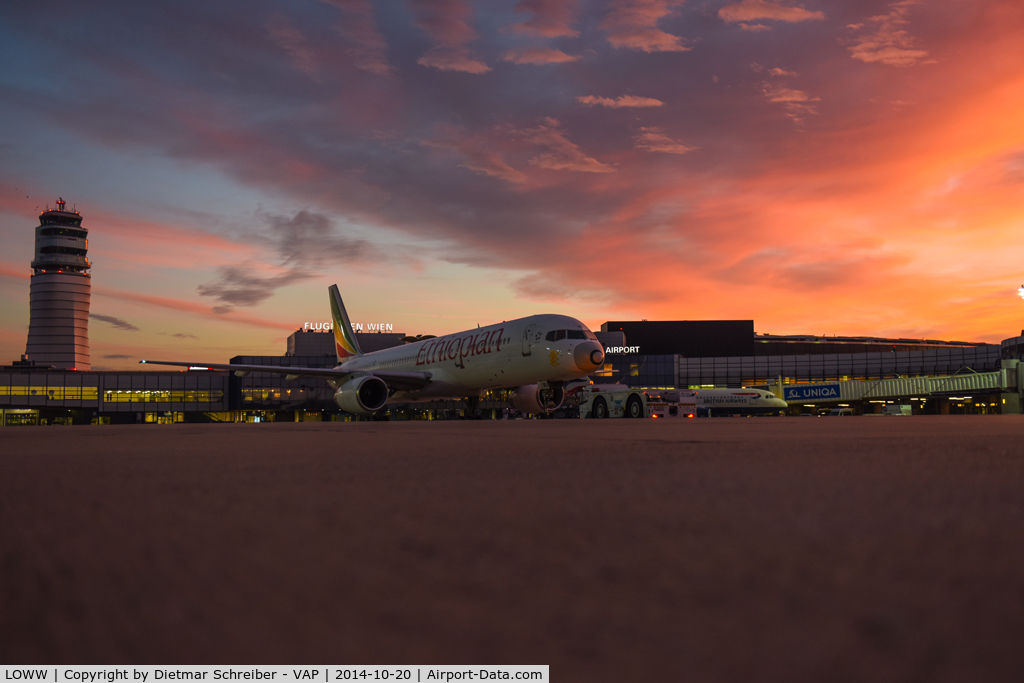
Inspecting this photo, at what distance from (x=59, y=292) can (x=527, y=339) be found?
532 feet

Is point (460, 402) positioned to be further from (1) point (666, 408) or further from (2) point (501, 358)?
(2) point (501, 358)

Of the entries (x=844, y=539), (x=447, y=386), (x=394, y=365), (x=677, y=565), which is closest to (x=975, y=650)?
(x=677, y=565)

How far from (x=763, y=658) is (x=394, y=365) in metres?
26.3

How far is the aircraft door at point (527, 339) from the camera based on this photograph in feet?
61.7

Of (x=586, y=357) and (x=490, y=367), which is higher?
(x=586, y=357)

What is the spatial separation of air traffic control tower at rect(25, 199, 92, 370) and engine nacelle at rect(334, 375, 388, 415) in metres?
150

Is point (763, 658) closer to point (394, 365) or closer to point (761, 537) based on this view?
point (761, 537)

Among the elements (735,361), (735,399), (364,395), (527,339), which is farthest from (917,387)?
(364,395)

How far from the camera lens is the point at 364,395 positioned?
20422mm

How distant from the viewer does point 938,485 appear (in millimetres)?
1922

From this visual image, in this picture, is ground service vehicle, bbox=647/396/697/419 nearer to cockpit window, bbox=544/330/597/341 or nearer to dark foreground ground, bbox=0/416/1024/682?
cockpit window, bbox=544/330/597/341

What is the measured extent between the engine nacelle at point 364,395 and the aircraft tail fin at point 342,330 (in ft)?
48.1

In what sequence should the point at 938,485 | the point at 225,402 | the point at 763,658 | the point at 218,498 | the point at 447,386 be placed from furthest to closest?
the point at 225,402 → the point at 447,386 → the point at 938,485 → the point at 218,498 → the point at 763,658

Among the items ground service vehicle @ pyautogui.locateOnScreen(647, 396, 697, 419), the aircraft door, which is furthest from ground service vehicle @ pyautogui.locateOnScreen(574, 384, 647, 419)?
the aircraft door
